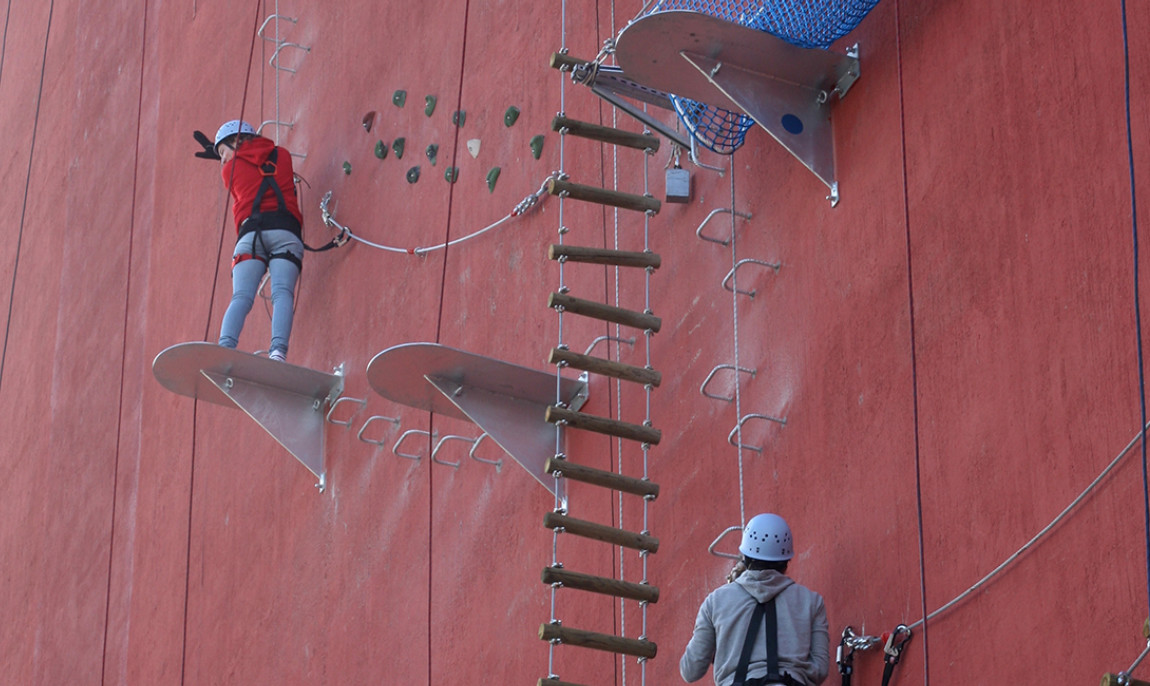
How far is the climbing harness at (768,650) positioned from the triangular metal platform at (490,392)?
89.4 inches

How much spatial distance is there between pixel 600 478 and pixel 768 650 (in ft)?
4.05

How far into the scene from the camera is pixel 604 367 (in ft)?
21.9

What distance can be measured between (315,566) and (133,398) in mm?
4166

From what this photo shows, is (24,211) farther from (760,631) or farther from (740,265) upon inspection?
(760,631)

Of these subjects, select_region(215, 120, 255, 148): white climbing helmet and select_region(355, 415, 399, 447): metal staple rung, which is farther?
select_region(215, 120, 255, 148): white climbing helmet

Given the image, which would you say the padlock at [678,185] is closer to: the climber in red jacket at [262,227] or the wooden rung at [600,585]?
the wooden rung at [600,585]

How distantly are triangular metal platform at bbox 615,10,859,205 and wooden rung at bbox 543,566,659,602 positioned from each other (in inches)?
66.6

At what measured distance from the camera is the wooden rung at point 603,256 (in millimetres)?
6746

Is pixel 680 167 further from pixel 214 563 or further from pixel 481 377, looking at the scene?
pixel 214 563

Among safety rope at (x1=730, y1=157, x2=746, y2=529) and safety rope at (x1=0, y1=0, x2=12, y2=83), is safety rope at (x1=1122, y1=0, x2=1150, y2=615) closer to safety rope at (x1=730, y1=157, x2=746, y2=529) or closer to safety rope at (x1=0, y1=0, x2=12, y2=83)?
safety rope at (x1=730, y1=157, x2=746, y2=529)

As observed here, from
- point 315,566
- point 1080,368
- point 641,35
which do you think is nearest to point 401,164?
point 315,566

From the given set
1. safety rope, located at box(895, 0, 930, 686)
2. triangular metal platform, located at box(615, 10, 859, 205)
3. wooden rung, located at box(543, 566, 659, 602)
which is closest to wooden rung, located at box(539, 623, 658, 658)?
wooden rung, located at box(543, 566, 659, 602)

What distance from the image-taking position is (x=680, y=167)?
25.3ft

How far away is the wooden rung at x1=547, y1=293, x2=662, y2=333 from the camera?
6.64 m
